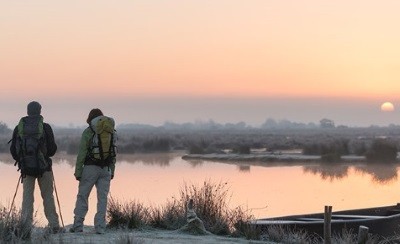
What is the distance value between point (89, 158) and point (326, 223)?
3.20 metres

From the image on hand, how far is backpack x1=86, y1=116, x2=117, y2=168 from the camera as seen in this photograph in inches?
331

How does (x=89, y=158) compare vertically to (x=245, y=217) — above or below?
above

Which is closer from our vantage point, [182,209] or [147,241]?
[147,241]

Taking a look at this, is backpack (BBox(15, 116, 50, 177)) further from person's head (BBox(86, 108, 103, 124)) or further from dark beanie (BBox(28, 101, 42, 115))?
person's head (BBox(86, 108, 103, 124))

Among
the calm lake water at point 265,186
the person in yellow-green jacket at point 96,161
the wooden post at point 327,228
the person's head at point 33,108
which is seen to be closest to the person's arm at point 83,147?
the person in yellow-green jacket at point 96,161

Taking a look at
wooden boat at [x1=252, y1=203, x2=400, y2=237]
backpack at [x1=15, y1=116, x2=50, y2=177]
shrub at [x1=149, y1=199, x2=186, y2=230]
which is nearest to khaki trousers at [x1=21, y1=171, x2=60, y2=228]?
backpack at [x1=15, y1=116, x2=50, y2=177]

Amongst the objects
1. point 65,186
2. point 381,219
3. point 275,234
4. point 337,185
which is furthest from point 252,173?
point 275,234

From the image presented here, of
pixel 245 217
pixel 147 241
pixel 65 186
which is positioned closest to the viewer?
pixel 147 241

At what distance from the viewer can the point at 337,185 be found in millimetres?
23859

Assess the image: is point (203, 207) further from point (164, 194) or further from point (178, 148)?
point (178, 148)

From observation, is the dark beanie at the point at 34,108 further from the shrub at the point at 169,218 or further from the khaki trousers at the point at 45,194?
the shrub at the point at 169,218

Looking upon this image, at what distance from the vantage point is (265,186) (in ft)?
76.0

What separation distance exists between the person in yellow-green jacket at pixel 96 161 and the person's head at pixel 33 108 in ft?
2.09

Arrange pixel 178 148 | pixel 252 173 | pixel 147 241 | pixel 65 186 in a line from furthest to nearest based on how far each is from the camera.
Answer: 1. pixel 178 148
2. pixel 252 173
3. pixel 65 186
4. pixel 147 241
